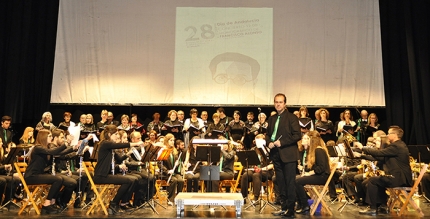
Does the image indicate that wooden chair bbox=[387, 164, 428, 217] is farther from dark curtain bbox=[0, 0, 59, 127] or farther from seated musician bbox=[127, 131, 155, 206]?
dark curtain bbox=[0, 0, 59, 127]

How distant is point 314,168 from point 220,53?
5634 mm

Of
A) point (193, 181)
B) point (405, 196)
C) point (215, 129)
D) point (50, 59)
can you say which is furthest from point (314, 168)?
point (50, 59)

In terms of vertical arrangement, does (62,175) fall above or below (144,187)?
above

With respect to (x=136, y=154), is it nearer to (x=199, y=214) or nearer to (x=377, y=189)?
(x=199, y=214)

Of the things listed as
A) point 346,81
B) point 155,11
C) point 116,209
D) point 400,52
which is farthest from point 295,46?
point 116,209

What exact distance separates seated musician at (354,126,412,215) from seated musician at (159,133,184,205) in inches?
139

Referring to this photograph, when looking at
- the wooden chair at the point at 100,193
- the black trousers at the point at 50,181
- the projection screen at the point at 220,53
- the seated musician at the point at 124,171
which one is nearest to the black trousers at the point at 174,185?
the seated musician at the point at 124,171

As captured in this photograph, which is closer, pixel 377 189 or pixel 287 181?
pixel 287 181

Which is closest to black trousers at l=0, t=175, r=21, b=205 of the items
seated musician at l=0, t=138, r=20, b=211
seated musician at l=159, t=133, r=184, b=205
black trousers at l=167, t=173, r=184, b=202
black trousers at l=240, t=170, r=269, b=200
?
seated musician at l=0, t=138, r=20, b=211

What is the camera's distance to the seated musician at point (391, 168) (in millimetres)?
7449

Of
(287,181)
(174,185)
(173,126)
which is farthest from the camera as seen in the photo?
(173,126)

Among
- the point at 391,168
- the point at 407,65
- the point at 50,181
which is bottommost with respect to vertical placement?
the point at 50,181

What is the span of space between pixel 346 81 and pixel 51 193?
26.3ft

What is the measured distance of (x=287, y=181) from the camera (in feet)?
23.5
